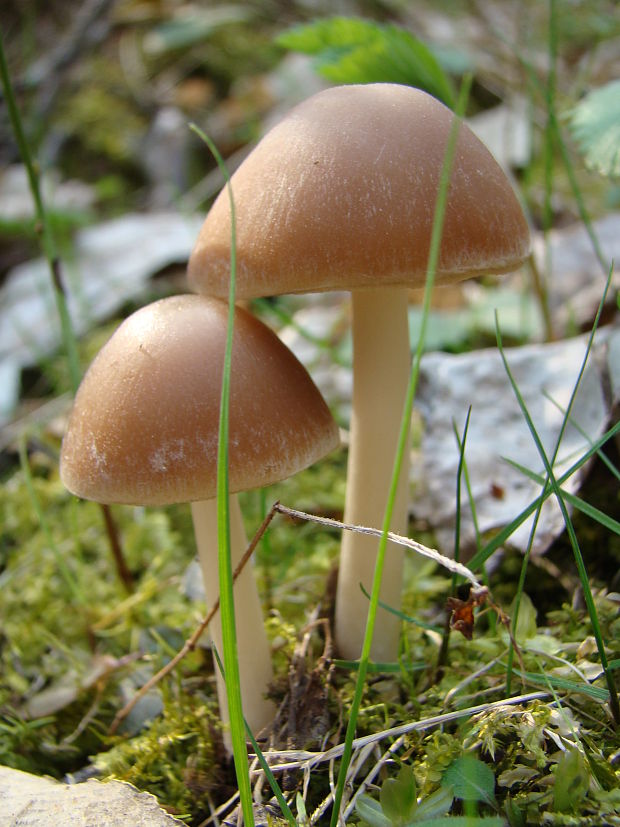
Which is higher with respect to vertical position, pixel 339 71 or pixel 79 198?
pixel 339 71

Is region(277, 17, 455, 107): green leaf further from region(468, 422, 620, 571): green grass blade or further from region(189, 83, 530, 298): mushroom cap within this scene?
region(468, 422, 620, 571): green grass blade

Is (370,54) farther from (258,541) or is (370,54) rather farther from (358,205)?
(258,541)

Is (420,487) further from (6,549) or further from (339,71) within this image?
(6,549)

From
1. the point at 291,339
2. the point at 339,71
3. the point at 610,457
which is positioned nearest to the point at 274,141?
the point at 339,71

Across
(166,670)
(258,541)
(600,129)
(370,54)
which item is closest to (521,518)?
(258,541)

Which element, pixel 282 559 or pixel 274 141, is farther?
pixel 282 559

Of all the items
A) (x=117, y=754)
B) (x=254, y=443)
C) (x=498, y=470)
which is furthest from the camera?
(x=498, y=470)

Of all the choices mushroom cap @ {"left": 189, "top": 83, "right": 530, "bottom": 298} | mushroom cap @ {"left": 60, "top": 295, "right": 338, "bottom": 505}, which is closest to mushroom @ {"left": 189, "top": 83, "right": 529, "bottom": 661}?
mushroom cap @ {"left": 189, "top": 83, "right": 530, "bottom": 298}
